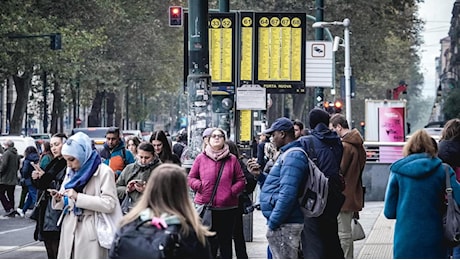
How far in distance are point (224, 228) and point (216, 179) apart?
609 mm

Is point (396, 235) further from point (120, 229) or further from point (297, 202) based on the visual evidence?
point (120, 229)

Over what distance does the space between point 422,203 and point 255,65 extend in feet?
37.8

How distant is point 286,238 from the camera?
9266 mm

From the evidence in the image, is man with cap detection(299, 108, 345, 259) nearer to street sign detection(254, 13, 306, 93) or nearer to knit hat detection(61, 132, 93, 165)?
knit hat detection(61, 132, 93, 165)

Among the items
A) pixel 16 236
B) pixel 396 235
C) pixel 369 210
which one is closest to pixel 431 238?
pixel 396 235

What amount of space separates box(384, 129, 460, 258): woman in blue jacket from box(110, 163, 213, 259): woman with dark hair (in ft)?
10.9

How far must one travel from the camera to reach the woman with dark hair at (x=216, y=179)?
11.5 meters

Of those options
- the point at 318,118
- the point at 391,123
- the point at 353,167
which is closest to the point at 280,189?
the point at 318,118

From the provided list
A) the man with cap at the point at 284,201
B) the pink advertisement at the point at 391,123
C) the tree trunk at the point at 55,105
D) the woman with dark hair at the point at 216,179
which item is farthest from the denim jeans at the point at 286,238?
the tree trunk at the point at 55,105

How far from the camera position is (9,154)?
80.6 feet

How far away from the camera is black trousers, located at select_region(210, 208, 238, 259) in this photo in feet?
38.3

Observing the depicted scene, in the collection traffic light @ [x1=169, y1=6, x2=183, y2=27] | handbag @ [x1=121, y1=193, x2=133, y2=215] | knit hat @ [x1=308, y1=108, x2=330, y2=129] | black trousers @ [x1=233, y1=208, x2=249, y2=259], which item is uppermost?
traffic light @ [x1=169, y1=6, x2=183, y2=27]

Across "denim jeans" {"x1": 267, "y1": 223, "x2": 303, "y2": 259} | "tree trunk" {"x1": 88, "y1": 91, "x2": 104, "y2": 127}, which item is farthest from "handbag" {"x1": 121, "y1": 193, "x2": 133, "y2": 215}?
"tree trunk" {"x1": 88, "y1": 91, "x2": 104, "y2": 127}

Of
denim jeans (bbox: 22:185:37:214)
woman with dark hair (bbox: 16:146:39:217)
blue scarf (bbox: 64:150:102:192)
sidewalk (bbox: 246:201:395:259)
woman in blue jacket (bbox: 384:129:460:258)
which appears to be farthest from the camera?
denim jeans (bbox: 22:185:37:214)
